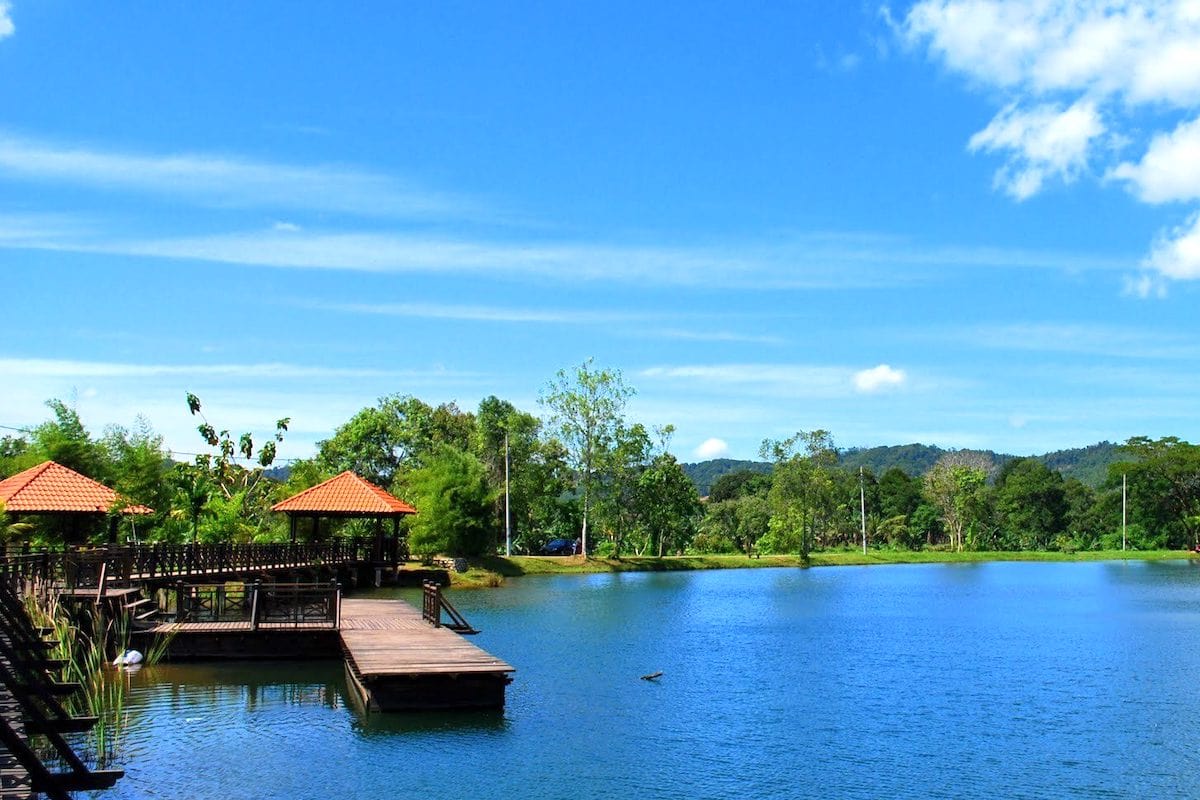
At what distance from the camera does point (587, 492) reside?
224ft

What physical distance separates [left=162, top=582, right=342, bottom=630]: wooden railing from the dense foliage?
5022mm

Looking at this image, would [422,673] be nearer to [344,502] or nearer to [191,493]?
[191,493]

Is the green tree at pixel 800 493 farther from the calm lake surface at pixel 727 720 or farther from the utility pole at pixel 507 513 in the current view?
the calm lake surface at pixel 727 720

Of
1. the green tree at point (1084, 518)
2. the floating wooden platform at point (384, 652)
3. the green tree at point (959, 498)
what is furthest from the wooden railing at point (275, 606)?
the green tree at point (1084, 518)

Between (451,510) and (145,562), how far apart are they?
1137 inches

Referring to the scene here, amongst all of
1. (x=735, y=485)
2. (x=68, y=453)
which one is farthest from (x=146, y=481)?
A: (x=735, y=485)

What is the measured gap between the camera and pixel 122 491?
4378cm

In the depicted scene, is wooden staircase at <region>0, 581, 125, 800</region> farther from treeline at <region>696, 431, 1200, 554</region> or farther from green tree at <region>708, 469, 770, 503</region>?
green tree at <region>708, 469, 770, 503</region>

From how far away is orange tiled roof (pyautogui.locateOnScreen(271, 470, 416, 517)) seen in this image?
4469 centimetres

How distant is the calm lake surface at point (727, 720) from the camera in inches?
604

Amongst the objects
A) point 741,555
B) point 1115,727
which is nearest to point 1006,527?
point 741,555

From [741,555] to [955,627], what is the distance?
4346cm

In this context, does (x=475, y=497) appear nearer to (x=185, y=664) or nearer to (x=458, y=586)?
(x=458, y=586)

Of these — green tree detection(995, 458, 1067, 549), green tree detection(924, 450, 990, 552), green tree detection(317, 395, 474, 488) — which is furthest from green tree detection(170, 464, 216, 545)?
green tree detection(995, 458, 1067, 549)
